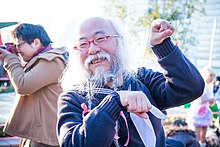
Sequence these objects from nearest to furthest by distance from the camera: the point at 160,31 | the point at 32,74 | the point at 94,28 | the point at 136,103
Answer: the point at 136,103 → the point at 160,31 → the point at 94,28 → the point at 32,74

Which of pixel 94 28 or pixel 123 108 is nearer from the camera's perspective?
pixel 123 108

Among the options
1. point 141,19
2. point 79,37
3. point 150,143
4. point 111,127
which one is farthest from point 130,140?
point 141,19

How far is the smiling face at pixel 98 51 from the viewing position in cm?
153

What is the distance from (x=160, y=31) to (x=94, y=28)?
31cm

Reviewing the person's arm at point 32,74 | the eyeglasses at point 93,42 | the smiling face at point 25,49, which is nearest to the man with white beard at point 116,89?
the eyeglasses at point 93,42

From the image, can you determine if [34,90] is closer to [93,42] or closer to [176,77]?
[93,42]

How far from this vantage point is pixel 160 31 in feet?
4.86

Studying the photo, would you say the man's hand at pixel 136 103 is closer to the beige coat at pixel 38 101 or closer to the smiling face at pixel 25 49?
the beige coat at pixel 38 101

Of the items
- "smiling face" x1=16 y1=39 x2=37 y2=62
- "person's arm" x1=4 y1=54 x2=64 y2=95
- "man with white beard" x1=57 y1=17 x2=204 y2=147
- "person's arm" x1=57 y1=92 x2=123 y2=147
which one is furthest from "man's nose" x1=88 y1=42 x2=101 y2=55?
"smiling face" x1=16 y1=39 x2=37 y2=62

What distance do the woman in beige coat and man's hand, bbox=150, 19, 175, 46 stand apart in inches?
38.5

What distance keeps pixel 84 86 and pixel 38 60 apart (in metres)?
0.87

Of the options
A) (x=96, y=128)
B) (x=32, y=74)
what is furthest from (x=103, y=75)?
(x=32, y=74)

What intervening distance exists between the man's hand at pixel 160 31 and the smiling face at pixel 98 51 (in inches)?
7.7

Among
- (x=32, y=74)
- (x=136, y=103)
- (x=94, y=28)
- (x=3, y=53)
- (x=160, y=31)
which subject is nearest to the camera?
(x=136, y=103)
